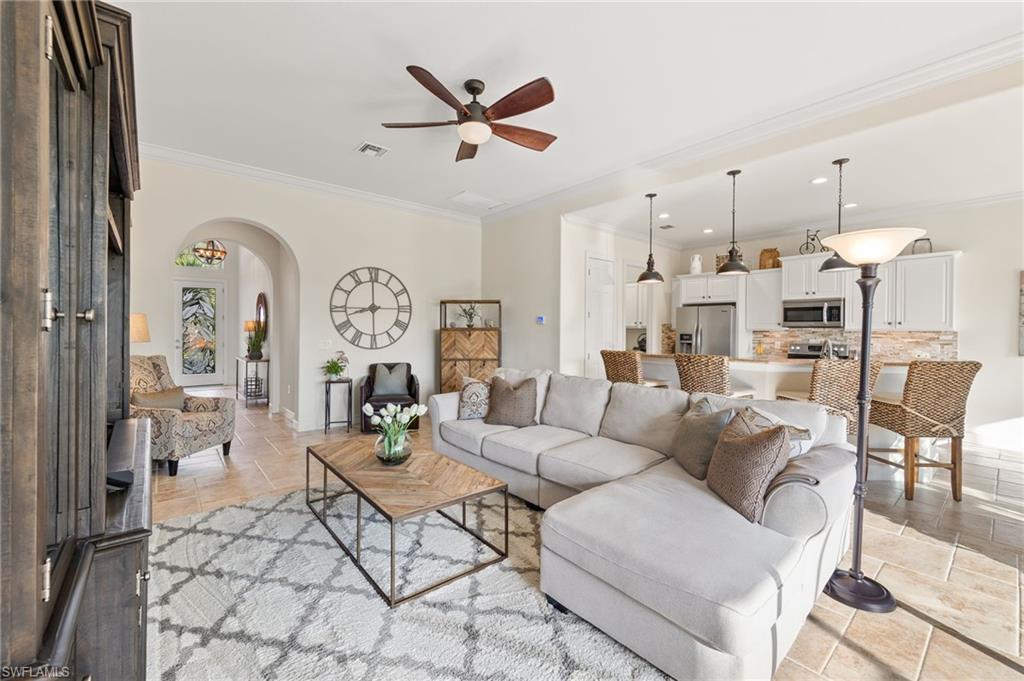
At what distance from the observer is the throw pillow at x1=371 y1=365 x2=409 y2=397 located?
545 centimetres

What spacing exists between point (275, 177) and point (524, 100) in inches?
135

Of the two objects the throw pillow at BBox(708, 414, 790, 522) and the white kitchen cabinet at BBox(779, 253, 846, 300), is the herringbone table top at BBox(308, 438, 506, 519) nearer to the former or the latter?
the throw pillow at BBox(708, 414, 790, 522)

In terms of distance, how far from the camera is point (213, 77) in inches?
118

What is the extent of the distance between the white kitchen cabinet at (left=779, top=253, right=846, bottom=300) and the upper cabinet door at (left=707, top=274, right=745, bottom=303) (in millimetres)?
682

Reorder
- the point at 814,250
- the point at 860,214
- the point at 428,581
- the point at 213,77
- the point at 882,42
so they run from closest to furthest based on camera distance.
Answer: the point at 428,581
the point at 882,42
the point at 213,77
the point at 860,214
the point at 814,250

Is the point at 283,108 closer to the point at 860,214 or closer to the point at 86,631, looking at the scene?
the point at 86,631

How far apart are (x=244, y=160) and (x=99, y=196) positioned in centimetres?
404

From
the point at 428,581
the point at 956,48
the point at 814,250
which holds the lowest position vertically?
the point at 428,581

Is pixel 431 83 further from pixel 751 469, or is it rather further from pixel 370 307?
pixel 370 307

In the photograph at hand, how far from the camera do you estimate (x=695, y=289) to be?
7250mm

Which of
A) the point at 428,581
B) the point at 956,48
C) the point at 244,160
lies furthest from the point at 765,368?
the point at 244,160

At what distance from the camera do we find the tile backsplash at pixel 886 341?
17.4 feet

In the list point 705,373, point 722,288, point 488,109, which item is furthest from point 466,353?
point 722,288

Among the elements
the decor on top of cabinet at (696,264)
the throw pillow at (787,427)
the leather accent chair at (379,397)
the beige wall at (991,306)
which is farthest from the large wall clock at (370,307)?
the beige wall at (991,306)
